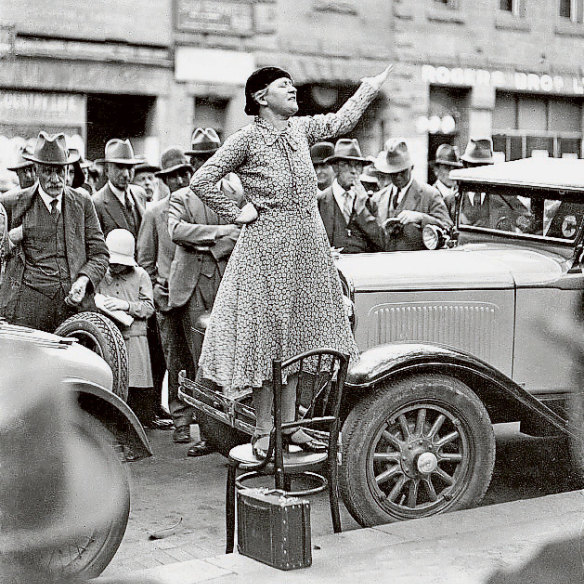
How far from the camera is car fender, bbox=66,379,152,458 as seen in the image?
4258 millimetres

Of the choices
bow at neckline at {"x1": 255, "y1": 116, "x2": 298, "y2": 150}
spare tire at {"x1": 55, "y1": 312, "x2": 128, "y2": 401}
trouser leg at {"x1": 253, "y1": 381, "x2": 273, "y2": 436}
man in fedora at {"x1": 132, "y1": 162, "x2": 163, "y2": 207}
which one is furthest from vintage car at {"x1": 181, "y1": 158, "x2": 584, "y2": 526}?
man in fedora at {"x1": 132, "y1": 162, "x2": 163, "y2": 207}

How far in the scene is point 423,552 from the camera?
181 inches

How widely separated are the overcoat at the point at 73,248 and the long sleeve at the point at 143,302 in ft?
2.54

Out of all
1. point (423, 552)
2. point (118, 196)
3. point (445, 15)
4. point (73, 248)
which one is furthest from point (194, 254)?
point (423, 552)

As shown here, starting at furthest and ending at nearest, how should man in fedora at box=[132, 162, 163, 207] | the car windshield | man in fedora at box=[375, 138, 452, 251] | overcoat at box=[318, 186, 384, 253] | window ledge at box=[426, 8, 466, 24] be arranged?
man in fedora at box=[132, 162, 163, 207]
overcoat at box=[318, 186, 384, 253]
man in fedora at box=[375, 138, 452, 251]
window ledge at box=[426, 8, 466, 24]
the car windshield

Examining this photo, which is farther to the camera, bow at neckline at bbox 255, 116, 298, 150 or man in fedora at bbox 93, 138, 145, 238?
man in fedora at bbox 93, 138, 145, 238

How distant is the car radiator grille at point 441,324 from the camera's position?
18.6 feet

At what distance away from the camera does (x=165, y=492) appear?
19.2ft

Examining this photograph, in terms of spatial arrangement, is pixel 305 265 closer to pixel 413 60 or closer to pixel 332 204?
pixel 413 60

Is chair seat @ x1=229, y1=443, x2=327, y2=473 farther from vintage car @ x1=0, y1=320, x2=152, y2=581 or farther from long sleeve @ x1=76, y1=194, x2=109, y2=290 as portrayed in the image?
long sleeve @ x1=76, y1=194, x2=109, y2=290

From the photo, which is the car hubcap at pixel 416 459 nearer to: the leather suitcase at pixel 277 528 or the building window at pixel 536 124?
the leather suitcase at pixel 277 528

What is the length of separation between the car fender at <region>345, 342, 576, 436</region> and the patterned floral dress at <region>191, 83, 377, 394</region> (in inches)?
10.1

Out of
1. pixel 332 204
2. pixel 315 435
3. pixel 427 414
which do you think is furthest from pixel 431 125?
pixel 315 435

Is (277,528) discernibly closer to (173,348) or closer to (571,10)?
(173,348)
